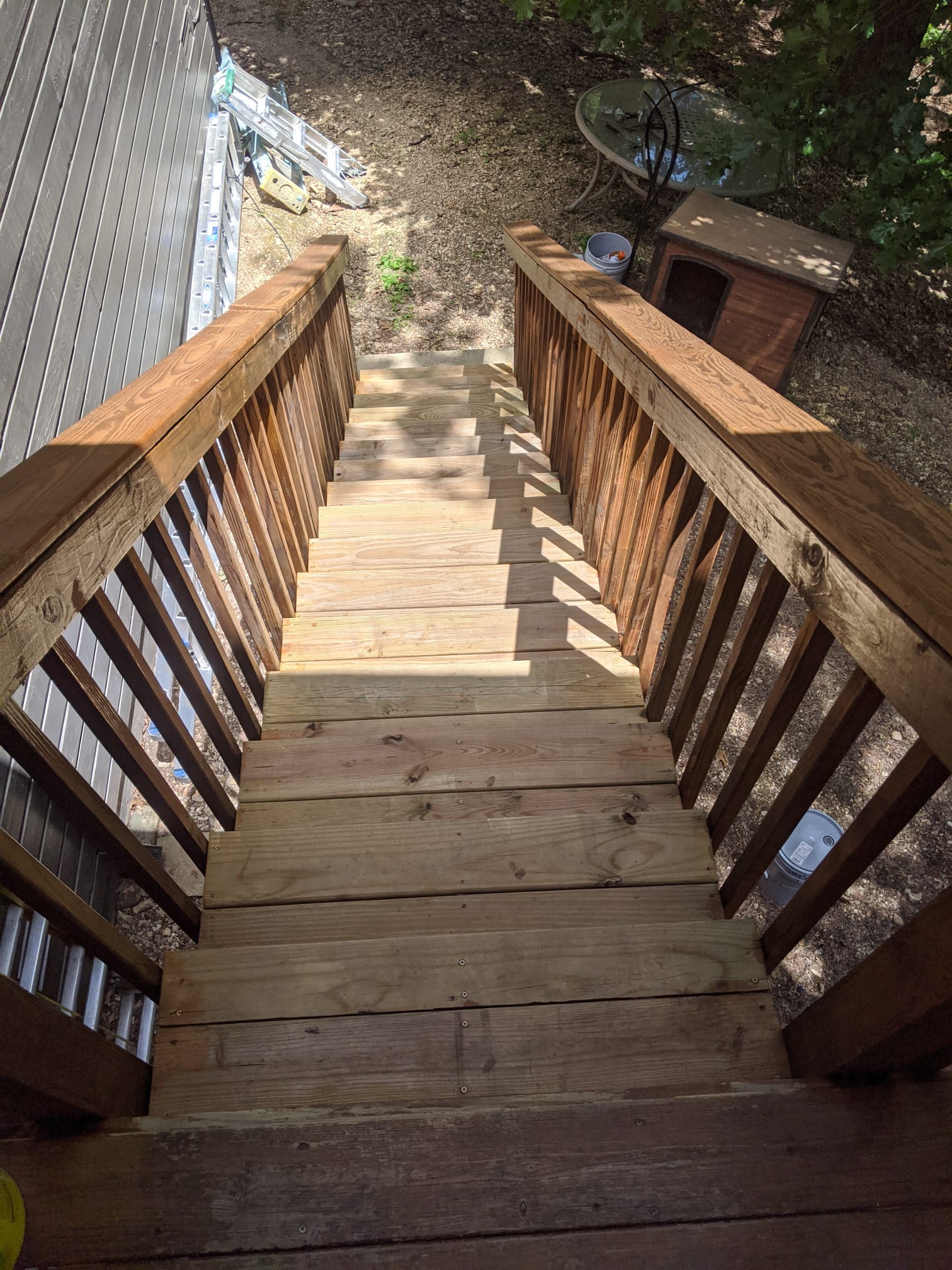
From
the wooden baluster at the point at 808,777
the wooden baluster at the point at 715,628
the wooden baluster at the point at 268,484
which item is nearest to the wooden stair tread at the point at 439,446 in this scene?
the wooden baluster at the point at 268,484

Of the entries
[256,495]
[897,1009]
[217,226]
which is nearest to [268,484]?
[256,495]

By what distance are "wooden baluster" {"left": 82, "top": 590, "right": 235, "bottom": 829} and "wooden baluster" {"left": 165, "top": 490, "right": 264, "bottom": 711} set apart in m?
0.27

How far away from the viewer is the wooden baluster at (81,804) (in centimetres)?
82

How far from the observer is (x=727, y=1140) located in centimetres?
87

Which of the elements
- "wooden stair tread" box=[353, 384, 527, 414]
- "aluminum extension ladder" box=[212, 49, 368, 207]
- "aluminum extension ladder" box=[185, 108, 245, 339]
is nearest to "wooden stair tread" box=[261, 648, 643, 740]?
"wooden stair tread" box=[353, 384, 527, 414]

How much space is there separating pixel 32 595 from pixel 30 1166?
617 millimetres

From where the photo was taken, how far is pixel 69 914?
2.99ft

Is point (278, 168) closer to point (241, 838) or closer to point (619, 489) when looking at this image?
point (619, 489)

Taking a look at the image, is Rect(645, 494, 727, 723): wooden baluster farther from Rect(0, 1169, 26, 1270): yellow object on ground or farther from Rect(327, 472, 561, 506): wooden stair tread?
Rect(327, 472, 561, 506): wooden stair tread

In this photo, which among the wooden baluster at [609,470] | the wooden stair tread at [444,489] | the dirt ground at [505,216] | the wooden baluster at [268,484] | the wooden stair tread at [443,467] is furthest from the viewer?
the dirt ground at [505,216]

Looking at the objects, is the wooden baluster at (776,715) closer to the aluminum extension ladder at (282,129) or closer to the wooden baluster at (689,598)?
the wooden baluster at (689,598)

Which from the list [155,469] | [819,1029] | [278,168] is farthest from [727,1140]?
[278,168]

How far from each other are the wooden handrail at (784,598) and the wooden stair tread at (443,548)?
0.51 metres

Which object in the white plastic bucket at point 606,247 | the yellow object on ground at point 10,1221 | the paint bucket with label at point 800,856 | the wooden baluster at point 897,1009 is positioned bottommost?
the paint bucket with label at point 800,856
